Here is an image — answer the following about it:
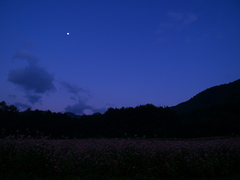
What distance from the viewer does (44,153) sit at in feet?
22.5

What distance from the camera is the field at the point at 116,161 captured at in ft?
21.3

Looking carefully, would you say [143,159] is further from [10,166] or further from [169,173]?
[10,166]

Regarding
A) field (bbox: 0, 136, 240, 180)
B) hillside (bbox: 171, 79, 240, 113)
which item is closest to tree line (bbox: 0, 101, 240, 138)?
hillside (bbox: 171, 79, 240, 113)

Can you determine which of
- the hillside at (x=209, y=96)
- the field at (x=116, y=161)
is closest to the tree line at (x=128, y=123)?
the hillside at (x=209, y=96)

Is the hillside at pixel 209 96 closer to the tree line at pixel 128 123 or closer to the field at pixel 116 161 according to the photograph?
the tree line at pixel 128 123

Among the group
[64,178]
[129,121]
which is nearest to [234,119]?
[129,121]

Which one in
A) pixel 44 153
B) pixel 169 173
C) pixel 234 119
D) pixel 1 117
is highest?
pixel 1 117

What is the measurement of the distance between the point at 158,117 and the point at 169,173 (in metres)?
36.5

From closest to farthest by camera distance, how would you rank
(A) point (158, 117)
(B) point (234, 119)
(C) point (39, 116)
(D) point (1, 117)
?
(B) point (234, 119)
(D) point (1, 117)
(C) point (39, 116)
(A) point (158, 117)

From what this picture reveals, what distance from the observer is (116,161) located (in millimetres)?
6633

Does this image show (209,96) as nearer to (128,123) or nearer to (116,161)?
(128,123)

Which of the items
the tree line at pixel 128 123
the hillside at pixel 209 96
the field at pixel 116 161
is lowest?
the field at pixel 116 161

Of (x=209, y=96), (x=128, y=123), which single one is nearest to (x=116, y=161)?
(x=128, y=123)

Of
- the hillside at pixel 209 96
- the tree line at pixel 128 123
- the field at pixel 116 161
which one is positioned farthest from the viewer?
the hillside at pixel 209 96
